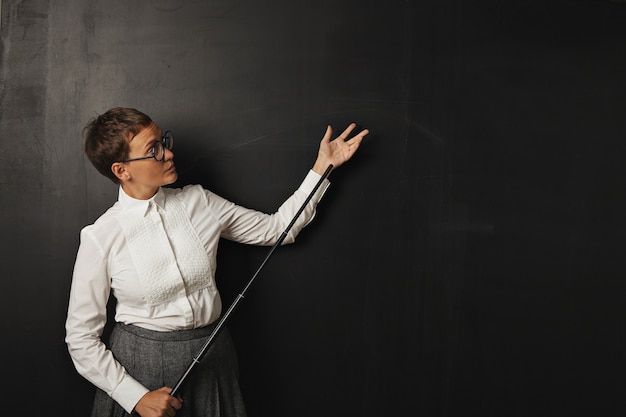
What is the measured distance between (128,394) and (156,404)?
0.25 feet

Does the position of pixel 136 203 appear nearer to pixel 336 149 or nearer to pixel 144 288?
pixel 144 288

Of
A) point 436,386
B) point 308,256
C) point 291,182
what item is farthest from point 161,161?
point 436,386

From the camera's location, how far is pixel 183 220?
Result: 162cm

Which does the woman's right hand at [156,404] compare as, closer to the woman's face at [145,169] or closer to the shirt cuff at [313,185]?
the woman's face at [145,169]

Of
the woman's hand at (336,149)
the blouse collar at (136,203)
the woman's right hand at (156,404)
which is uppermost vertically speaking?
the woman's hand at (336,149)

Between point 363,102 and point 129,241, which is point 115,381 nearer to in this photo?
point 129,241

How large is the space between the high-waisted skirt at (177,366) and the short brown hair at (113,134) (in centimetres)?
45

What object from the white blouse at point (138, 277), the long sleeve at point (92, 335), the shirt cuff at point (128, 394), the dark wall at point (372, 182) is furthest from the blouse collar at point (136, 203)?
the shirt cuff at point (128, 394)

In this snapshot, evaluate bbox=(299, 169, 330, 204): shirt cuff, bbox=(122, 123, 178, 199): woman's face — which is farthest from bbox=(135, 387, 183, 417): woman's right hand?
bbox=(299, 169, 330, 204): shirt cuff

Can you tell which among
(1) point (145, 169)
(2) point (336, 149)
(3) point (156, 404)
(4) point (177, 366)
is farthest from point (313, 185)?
(3) point (156, 404)

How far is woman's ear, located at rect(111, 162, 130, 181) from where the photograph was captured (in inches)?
59.9

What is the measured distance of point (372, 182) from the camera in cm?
191

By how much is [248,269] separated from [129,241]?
0.43 meters

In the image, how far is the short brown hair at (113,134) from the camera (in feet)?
4.96
